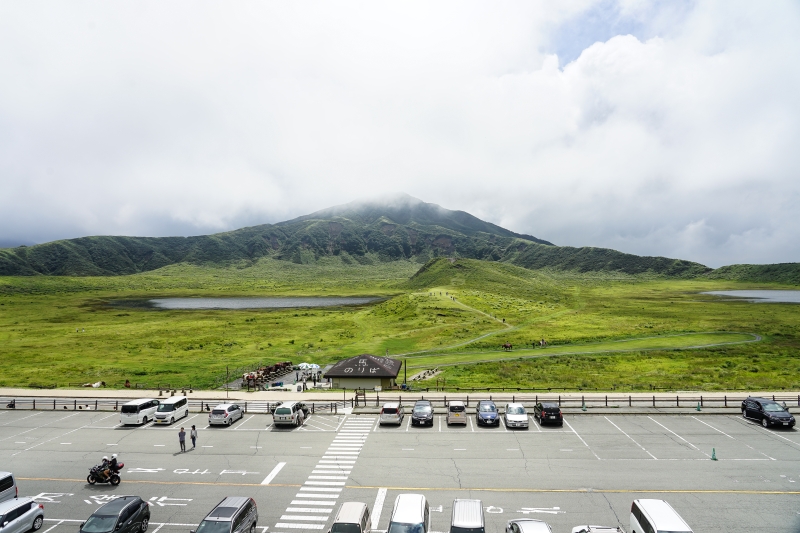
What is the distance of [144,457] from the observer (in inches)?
1256

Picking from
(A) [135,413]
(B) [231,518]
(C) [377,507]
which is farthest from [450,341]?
(B) [231,518]

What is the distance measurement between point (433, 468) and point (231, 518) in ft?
44.6

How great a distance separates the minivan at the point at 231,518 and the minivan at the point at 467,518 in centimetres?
889

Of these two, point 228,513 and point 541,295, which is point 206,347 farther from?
point 541,295

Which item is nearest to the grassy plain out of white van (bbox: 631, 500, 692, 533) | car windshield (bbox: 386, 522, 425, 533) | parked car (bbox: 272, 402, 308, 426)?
parked car (bbox: 272, 402, 308, 426)

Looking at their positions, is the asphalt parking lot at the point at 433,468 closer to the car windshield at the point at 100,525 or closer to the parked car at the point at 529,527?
the car windshield at the point at 100,525

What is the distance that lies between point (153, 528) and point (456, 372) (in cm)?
4744

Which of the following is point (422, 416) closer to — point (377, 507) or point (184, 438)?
point (377, 507)

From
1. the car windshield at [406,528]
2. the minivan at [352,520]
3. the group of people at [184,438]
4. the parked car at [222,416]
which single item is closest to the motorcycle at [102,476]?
the group of people at [184,438]

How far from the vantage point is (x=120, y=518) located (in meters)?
20.0

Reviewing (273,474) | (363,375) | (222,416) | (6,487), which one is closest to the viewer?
(6,487)

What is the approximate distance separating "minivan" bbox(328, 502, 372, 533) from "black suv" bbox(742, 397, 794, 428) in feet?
111

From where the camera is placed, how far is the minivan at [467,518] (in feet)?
59.7

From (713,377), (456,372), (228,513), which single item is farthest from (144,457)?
(713,377)
